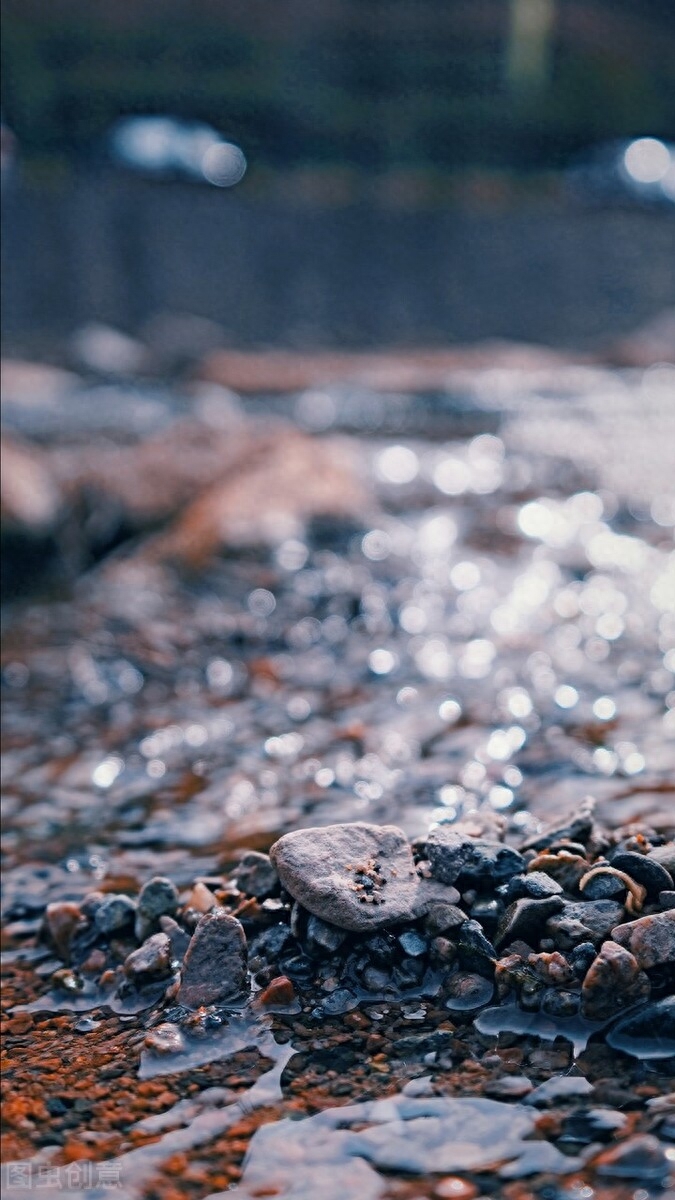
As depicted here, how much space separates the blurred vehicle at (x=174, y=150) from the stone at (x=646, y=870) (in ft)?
63.0

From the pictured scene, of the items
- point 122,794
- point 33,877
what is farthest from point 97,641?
point 33,877

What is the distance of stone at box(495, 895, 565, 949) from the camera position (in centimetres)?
180

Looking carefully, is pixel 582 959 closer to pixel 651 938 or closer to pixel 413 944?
pixel 651 938

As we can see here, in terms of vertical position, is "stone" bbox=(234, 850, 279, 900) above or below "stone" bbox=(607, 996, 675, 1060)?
above

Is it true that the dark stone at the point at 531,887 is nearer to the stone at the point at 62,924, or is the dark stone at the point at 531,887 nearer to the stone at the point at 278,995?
the stone at the point at 278,995

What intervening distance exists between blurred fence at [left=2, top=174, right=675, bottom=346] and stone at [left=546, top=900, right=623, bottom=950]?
18282 millimetres

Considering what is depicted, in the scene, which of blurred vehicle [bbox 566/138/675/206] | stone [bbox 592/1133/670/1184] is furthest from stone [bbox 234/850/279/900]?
blurred vehicle [bbox 566/138/675/206]

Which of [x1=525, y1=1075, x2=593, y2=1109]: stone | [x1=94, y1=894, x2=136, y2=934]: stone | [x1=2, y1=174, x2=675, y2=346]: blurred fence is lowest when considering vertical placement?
[x1=525, y1=1075, x2=593, y2=1109]: stone

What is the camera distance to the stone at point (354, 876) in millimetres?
1830

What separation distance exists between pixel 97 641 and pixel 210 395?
8015 millimetres

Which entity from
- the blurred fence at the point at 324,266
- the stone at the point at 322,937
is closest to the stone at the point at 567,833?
the stone at the point at 322,937

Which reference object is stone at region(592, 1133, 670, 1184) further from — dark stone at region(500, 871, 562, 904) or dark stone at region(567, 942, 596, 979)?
dark stone at region(500, 871, 562, 904)

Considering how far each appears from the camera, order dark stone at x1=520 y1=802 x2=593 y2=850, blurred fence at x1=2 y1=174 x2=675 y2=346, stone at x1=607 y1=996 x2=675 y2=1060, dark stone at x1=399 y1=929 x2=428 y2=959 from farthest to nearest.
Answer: blurred fence at x1=2 y1=174 x2=675 y2=346
dark stone at x1=520 y1=802 x2=593 y2=850
dark stone at x1=399 y1=929 x2=428 y2=959
stone at x1=607 y1=996 x2=675 y2=1060

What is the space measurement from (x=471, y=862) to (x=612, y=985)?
365 mm
